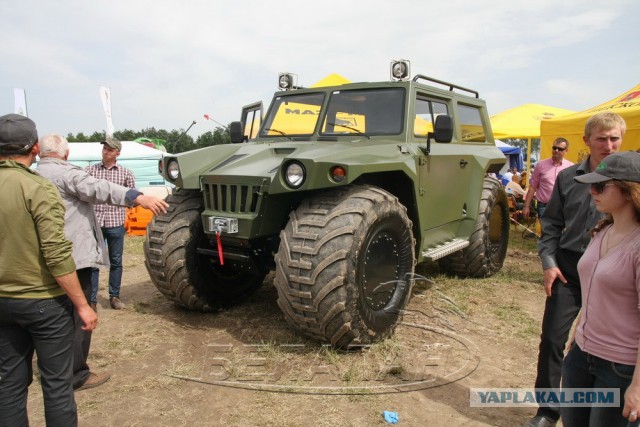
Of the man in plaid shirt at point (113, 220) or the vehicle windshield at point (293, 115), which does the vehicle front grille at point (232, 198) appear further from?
the man in plaid shirt at point (113, 220)

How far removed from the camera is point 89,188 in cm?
313

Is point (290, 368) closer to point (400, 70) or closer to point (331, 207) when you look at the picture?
point (331, 207)

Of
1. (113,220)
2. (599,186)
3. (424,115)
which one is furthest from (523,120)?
(599,186)

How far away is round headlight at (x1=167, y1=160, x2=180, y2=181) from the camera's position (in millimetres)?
4188

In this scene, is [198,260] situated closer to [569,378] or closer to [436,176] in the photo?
[436,176]

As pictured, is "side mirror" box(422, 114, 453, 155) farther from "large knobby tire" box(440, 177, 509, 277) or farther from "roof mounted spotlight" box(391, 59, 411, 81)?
"large knobby tire" box(440, 177, 509, 277)

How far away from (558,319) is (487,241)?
327cm

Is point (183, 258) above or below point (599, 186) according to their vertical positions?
below

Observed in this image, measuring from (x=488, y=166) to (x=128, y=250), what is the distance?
20.1 feet

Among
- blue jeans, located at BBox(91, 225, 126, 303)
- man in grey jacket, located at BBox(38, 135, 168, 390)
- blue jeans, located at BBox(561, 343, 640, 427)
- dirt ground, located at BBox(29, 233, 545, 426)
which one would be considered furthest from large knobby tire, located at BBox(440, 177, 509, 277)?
man in grey jacket, located at BBox(38, 135, 168, 390)

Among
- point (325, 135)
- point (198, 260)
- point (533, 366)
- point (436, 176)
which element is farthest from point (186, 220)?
point (533, 366)

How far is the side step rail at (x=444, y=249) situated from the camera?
4.63 metres

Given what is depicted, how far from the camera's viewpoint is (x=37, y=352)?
2.38 metres

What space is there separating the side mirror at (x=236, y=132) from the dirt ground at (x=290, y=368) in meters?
1.88
